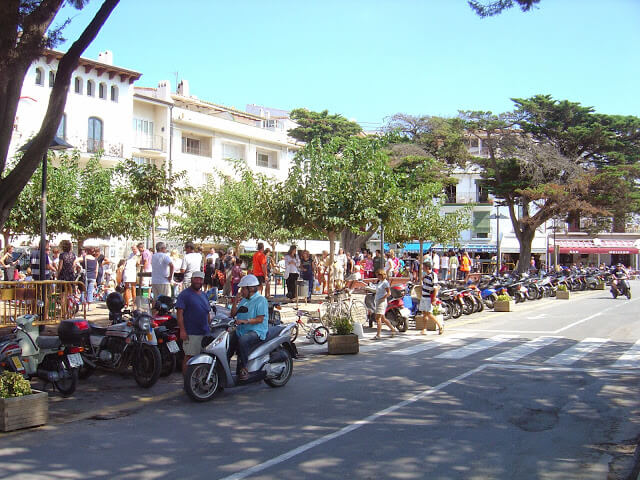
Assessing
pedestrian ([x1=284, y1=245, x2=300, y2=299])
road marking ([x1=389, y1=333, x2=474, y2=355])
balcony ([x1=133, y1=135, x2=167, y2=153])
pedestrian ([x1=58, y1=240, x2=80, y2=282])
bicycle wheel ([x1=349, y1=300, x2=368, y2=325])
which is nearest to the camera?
road marking ([x1=389, y1=333, x2=474, y2=355])

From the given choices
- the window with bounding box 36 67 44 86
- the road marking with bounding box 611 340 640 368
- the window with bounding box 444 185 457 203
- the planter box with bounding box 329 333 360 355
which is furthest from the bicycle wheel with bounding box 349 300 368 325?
the window with bounding box 444 185 457 203

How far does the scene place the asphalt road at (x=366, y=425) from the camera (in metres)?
5.71

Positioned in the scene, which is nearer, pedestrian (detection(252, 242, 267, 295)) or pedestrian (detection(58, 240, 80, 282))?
pedestrian (detection(58, 240, 80, 282))

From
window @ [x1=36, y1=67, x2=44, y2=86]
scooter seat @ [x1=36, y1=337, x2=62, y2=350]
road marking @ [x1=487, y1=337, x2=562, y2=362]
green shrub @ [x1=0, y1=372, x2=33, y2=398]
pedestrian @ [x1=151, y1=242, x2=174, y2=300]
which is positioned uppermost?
window @ [x1=36, y1=67, x2=44, y2=86]

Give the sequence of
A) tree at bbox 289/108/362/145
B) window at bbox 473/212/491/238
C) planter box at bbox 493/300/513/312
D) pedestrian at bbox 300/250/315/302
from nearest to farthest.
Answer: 1. pedestrian at bbox 300/250/315/302
2. planter box at bbox 493/300/513/312
3. window at bbox 473/212/491/238
4. tree at bbox 289/108/362/145

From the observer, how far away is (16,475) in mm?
5469

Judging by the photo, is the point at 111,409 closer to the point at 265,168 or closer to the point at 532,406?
the point at 532,406

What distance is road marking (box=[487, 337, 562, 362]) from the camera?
38.9ft

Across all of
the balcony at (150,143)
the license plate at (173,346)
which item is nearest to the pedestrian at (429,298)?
the license plate at (173,346)

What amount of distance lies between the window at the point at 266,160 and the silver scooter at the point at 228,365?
43.2m

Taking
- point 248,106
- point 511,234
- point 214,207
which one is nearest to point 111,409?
point 214,207

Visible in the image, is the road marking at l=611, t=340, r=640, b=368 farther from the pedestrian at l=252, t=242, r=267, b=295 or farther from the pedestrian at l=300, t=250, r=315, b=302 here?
the pedestrian at l=300, t=250, r=315, b=302

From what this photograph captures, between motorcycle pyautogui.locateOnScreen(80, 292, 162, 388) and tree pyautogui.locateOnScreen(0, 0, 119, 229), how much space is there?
2.14 metres

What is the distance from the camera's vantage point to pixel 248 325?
8930mm
